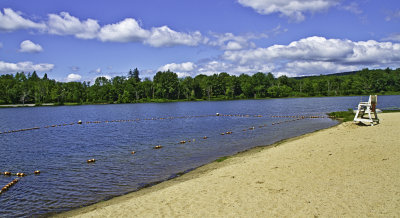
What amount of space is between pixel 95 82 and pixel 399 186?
188m

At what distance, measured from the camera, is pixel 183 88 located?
567ft

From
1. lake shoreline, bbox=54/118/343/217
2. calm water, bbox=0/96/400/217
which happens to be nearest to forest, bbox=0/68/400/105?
calm water, bbox=0/96/400/217

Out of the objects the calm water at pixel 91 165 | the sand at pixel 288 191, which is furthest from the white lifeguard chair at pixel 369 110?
the sand at pixel 288 191

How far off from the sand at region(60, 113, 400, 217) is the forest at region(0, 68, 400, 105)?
147791mm

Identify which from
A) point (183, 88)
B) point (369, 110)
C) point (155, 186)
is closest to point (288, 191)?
point (155, 186)

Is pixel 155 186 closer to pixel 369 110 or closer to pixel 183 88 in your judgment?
pixel 369 110

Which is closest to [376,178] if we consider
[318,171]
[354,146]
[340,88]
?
[318,171]

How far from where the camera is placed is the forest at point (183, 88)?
518 feet

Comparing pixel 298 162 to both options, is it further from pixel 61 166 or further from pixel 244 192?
pixel 61 166

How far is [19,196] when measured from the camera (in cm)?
1473

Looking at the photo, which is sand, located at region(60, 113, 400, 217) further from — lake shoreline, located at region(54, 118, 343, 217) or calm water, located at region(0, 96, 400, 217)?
calm water, located at region(0, 96, 400, 217)

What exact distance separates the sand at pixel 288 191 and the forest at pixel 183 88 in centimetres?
14779

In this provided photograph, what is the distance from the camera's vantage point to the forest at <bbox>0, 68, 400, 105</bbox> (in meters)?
158

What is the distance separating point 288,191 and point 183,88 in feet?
536
